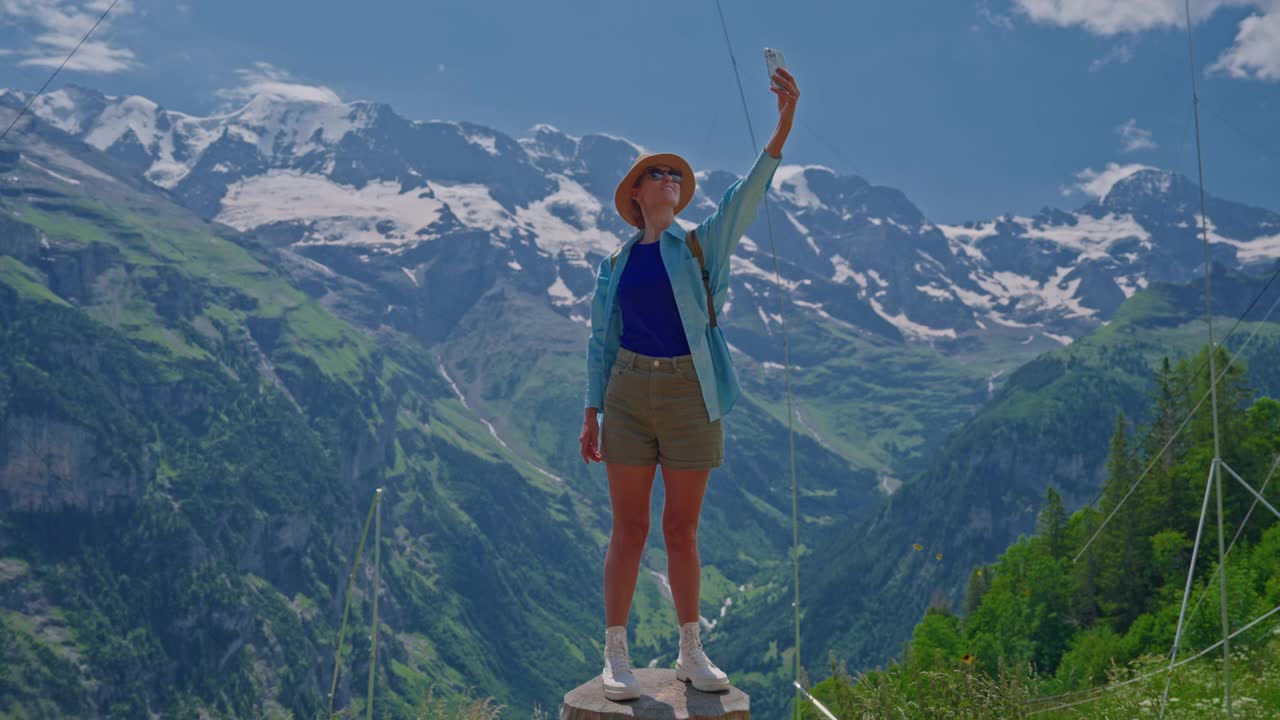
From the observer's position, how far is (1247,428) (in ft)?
168

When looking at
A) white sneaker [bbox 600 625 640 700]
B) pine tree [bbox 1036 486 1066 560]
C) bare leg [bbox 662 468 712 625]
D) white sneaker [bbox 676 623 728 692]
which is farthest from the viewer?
pine tree [bbox 1036 486 1066 560]

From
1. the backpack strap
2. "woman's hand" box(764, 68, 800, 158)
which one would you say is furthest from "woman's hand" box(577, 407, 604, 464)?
"woman's hand" box(764, 68, 800, 158)

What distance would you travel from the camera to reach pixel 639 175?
23.6 feet

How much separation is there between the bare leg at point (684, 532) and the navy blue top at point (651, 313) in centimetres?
89

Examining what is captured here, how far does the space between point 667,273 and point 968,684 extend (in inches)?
132

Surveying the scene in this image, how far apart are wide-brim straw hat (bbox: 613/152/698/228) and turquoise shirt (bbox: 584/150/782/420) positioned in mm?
378

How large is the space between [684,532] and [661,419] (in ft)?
2.81

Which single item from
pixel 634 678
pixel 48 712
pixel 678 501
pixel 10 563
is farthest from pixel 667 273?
pixel 10 563

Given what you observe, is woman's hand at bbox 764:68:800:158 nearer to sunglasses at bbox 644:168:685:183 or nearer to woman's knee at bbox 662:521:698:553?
sunglasses at bbox 644:168:685:183

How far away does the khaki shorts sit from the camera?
21.5ft

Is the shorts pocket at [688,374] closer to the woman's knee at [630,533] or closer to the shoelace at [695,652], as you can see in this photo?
the woman's knee at [630,533]

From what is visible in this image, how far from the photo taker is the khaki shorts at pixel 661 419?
6.55m

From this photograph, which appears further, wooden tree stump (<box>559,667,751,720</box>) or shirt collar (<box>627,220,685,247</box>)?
shirt collar (<box>627,220,685,247</box>)

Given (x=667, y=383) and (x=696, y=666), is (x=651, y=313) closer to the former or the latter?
(x=667, y=383)
